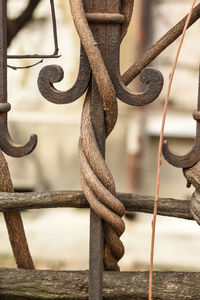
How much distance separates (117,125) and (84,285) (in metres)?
2.83

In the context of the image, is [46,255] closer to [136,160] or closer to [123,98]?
[136,160]

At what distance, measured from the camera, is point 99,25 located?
970 mm

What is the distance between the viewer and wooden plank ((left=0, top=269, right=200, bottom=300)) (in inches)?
40.2

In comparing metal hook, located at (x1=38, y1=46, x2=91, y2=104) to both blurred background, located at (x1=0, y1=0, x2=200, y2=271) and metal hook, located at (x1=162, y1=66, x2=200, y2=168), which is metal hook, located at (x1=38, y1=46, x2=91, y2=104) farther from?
blurred background, located at (x1=0, y1=0, x2=200, y2=271)

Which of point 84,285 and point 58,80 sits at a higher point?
point 58,80

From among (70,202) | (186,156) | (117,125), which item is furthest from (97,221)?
(117,125)

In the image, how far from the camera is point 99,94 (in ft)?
3.21

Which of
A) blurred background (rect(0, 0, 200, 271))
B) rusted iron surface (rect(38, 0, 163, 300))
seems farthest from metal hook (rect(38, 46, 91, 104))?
blurred background (rect(0, 0, 200, 271))

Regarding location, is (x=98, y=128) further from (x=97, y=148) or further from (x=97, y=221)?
(x=97, y=221)

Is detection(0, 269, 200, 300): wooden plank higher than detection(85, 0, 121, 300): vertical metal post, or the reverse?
detection(85, 0, 121, 300): vertical metal post

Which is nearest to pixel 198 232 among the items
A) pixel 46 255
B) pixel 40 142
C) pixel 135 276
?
pixel 46 255

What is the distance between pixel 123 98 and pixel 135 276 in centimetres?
33

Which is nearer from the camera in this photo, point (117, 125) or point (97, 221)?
point (97, 221)

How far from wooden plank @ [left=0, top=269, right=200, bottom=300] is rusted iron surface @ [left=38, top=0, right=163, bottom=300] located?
59 mm
